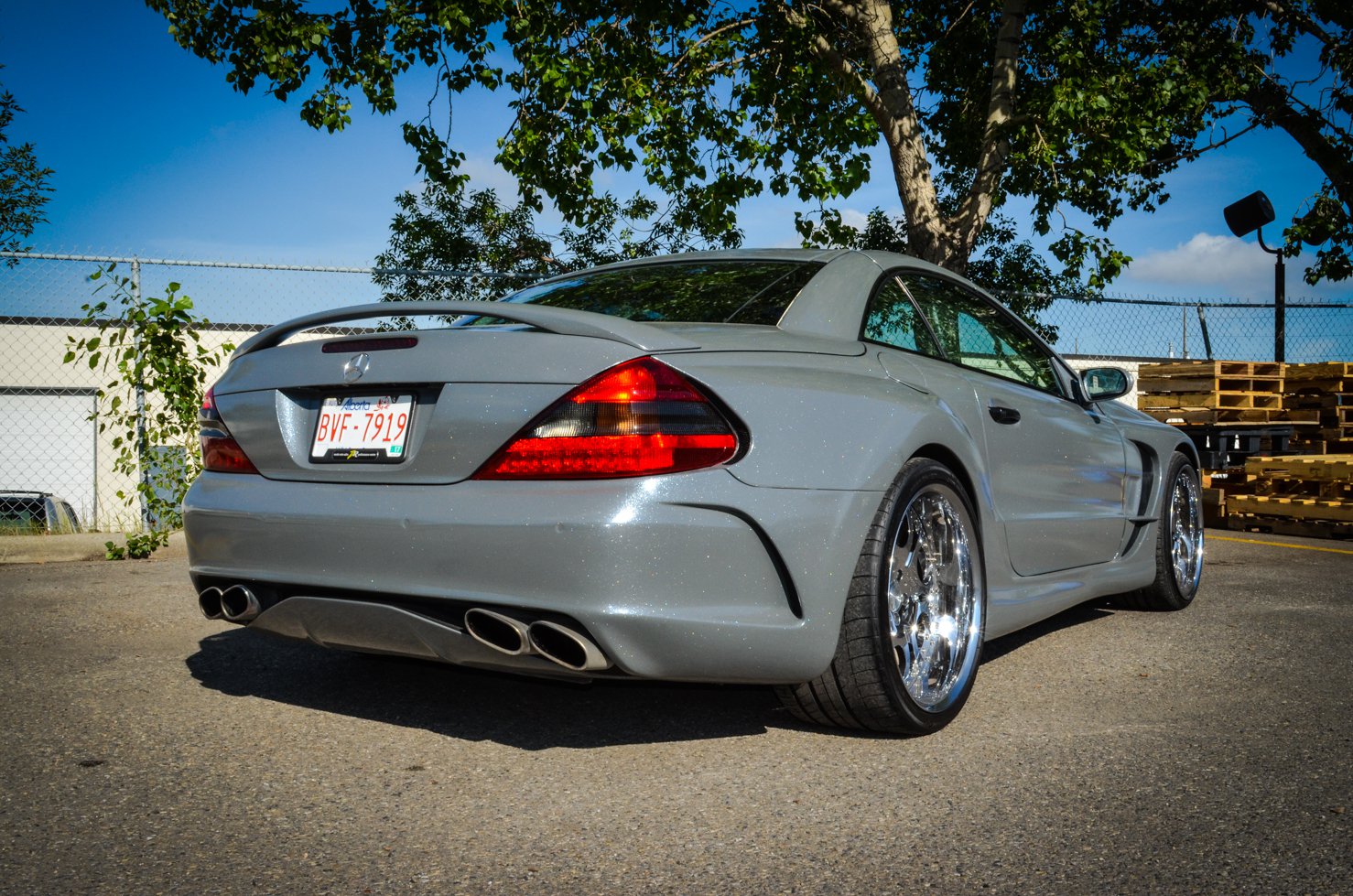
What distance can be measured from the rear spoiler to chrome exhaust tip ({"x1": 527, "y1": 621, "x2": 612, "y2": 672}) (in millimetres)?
660

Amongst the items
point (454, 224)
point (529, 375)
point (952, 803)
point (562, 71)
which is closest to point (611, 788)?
point (952, 803)

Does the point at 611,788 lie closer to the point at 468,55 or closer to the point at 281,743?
the point at 281,743

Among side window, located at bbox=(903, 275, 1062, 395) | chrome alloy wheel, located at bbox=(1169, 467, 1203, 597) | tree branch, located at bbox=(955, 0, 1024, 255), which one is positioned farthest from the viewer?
tree branch, located at bbox=(955, 0, 1024, 255)

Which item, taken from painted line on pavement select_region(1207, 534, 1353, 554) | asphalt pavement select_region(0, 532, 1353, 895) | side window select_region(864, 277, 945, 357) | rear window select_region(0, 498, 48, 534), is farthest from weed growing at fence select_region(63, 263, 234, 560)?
painted line on pavement select_region(1207, 534, 1353, 554)

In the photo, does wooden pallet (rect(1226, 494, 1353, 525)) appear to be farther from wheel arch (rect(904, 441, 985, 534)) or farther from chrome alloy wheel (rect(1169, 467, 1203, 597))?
wheel arch (rect(904, 441, 985, 534))

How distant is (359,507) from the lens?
107 inches

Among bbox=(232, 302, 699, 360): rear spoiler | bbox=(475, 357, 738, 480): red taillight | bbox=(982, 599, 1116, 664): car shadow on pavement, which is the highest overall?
bbox=(232, 302, 699, 360): rear spoiler

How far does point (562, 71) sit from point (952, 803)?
10.7m

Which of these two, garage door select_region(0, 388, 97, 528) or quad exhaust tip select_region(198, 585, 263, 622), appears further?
garage door select_region(0, 388, 97, 528)

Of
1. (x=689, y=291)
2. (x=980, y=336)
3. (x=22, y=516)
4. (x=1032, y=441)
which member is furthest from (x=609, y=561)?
Answer: (x=22, y=516)

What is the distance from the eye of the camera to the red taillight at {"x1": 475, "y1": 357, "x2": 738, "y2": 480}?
255 centimetres

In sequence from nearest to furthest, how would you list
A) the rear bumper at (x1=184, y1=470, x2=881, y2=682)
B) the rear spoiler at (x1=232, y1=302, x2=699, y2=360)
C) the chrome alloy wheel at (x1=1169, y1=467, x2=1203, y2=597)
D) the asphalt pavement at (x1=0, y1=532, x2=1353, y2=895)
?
the asphalt pavement at (x1=0, y1=532, x2=1353, y2=895) < the rear bumper at (x1=184, y1=470, x2=881, y2=682) < the rear spoiler at (x1=232, y1=302, x2=699, y2=360) < the chrome alloy wheel at (x1=1169, y1=467, x2=1203, y2=597)

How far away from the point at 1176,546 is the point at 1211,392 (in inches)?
245

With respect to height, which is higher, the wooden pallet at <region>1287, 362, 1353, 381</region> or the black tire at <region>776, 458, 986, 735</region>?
the wooden pallet at <region>1287, 362, 1353, 381</region>
